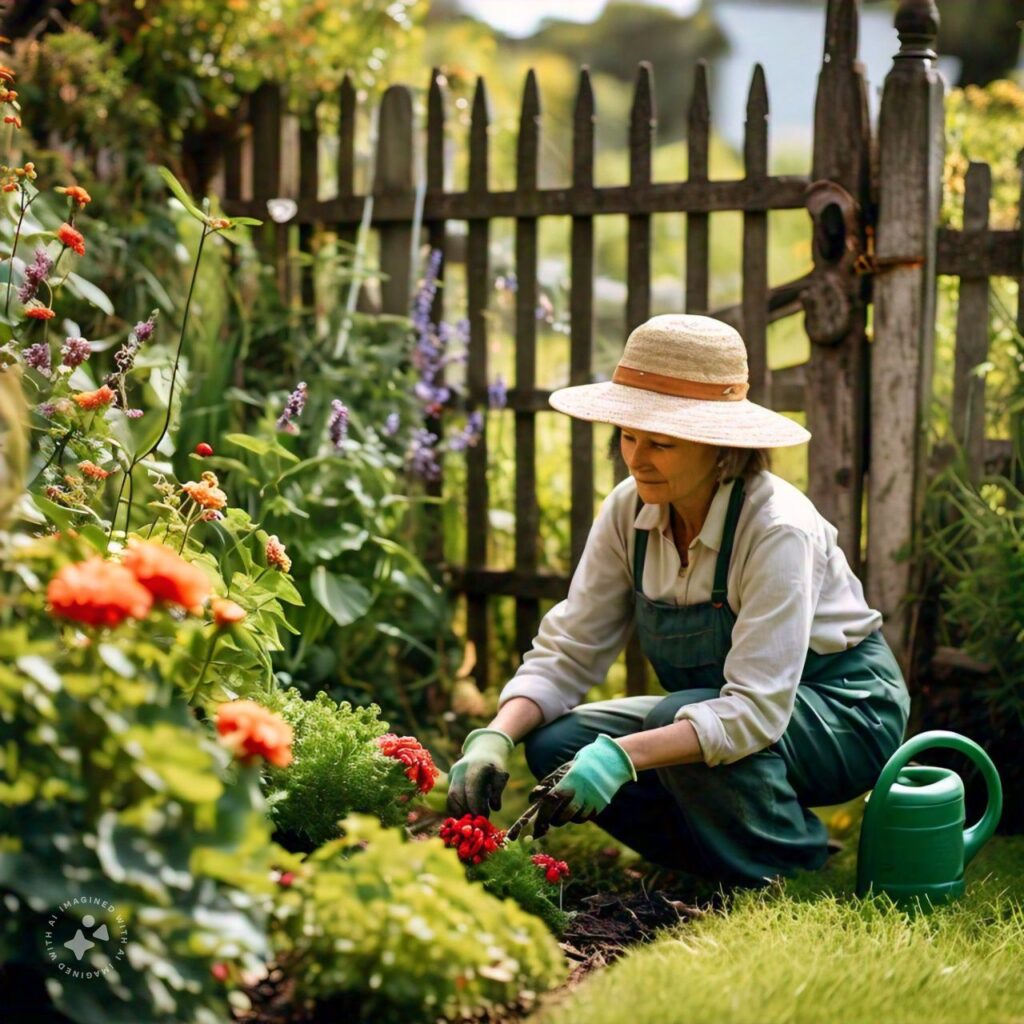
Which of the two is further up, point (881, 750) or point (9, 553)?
point (9, 553)

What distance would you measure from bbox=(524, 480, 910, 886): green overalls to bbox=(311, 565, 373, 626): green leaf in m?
0.78

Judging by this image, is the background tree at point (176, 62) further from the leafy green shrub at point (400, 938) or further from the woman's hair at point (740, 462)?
the leafy green shrub at point (400, 938)

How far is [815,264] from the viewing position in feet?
11.7

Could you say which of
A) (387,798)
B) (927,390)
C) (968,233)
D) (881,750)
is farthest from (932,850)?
(968,233)

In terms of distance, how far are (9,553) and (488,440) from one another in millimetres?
2615

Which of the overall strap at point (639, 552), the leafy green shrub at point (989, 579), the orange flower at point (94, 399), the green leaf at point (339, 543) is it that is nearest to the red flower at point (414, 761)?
the overall strap at point (639, 552)

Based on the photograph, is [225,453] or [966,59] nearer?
[225,453]

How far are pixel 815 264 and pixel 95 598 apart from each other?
8.16ft

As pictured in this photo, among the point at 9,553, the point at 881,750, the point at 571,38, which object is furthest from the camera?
the point at 571,38

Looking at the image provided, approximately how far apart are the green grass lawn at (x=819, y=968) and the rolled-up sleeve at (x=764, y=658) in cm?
30

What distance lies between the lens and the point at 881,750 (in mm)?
2789

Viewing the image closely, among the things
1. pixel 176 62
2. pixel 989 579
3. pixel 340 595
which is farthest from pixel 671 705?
pixel 176 62

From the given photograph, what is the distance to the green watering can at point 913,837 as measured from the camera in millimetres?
2553

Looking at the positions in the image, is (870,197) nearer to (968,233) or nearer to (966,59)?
(968,233)
